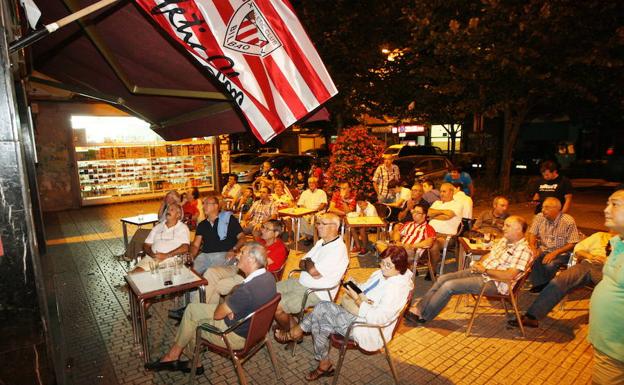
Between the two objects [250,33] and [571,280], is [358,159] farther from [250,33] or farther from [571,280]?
[250,33]

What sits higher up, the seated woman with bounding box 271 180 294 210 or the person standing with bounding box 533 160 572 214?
the person standing with bounding box 533 160 572 214

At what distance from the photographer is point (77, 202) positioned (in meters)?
12.8

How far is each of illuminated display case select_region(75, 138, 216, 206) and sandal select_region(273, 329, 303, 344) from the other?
11.5 meters

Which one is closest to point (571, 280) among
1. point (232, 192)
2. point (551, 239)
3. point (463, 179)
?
point (551, 239)

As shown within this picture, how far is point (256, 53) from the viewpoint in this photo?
2.37 meters

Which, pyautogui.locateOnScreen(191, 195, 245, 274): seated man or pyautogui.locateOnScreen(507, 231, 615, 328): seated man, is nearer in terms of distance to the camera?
pyautogui.locateOnScreen(507, 231, 615, 328): seated man

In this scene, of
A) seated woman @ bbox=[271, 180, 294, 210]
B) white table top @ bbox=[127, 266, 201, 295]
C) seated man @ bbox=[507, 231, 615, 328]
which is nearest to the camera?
white table top @ bbox=[127, 266, 201, 295]

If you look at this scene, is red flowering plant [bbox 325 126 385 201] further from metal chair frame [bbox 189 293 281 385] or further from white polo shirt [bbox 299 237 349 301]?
metal chair frame [bbox 189 293 281 385]

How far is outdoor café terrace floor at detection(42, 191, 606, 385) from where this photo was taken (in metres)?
3.78

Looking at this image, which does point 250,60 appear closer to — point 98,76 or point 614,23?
point 98,76

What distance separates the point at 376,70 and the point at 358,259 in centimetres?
1197

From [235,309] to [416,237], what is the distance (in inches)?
136

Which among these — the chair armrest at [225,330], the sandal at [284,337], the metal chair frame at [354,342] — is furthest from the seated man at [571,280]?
the chair armrest at [225,330]

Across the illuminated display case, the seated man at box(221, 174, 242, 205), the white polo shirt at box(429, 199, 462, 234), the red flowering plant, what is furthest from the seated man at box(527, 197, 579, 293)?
the illuminated display case
